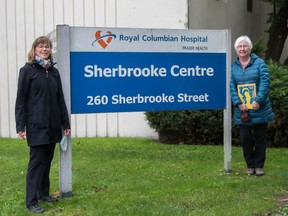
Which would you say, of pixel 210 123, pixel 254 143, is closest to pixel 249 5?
pixel 210 123

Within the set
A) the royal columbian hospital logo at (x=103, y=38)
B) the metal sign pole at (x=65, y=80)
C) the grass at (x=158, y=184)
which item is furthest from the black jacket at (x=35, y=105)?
the royal columbian hospital logo at (x=103, y=38)

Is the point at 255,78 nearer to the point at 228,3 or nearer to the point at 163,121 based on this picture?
the point at 163,121

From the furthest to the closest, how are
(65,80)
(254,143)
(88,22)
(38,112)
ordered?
1. (88,22)
2. (254,143)
3. (65,80)
4. (38,112)

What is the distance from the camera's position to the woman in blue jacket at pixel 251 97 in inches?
264

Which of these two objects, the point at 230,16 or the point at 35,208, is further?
the point at 230,16

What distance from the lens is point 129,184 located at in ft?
21.7

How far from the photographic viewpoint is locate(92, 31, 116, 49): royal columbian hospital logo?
6184 millimetres

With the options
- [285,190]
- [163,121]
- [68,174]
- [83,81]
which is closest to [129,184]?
[68,174]

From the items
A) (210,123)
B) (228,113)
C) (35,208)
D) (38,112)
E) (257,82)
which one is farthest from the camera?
(210,123)

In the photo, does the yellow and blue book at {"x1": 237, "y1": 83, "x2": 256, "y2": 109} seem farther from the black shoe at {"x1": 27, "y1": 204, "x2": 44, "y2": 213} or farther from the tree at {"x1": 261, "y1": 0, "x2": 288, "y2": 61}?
the tree at {"x1": 261, "y1": 0, "x2": 288, "y2": 61}

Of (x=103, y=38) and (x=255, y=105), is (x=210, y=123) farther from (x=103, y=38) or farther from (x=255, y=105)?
(x=103, y=38)

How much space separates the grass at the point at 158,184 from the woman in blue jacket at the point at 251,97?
0.43m

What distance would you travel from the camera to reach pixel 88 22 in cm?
1255

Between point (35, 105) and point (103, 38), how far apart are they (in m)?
1.37
